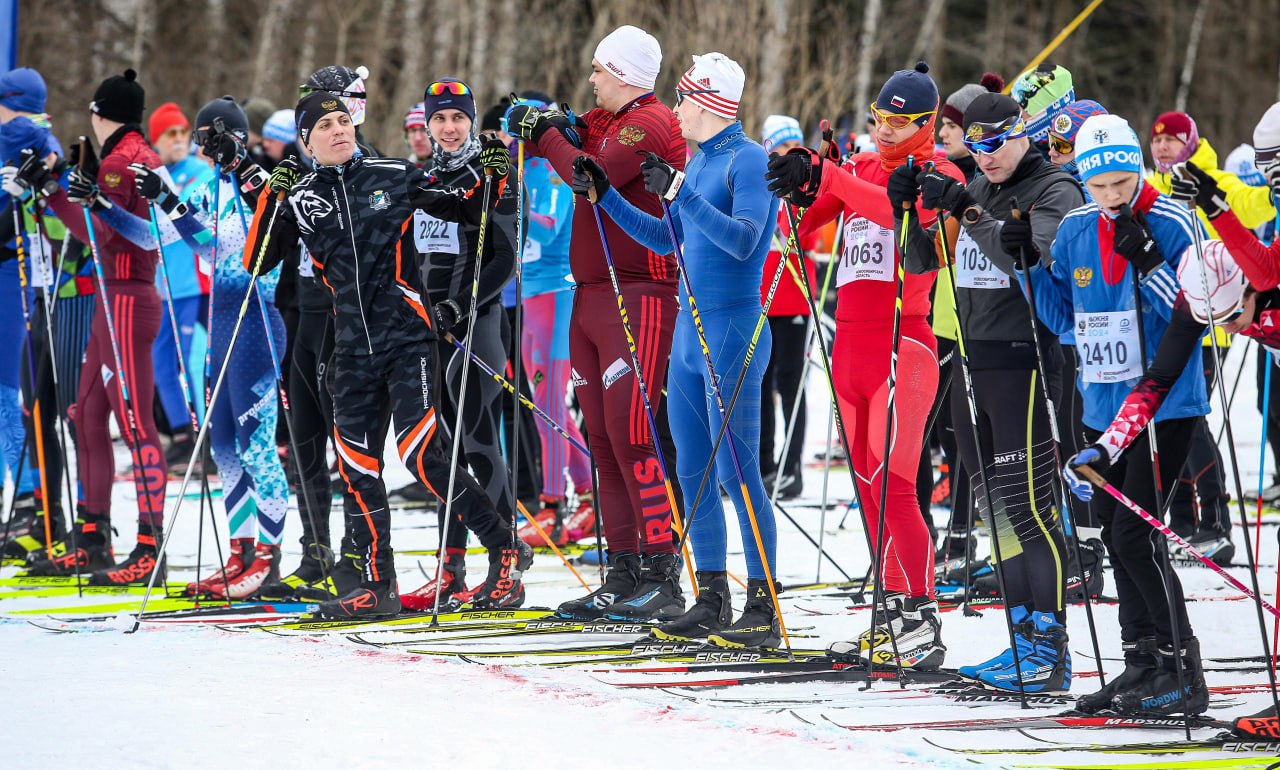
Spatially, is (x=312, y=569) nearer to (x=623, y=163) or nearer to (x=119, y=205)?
(x=119, y=205)

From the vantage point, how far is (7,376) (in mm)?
7371

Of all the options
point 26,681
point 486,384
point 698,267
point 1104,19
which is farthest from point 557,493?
point 1104,19

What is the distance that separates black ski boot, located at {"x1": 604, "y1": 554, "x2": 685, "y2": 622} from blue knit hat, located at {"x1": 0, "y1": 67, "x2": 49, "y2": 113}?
406 centimetres

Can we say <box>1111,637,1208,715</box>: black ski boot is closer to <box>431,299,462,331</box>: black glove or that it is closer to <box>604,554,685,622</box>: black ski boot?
<box>604,554,685,622</box>: black ski boot

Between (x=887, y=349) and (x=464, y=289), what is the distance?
183 centimetres

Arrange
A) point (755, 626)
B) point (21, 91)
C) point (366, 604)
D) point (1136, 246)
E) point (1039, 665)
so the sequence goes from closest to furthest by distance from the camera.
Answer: point (1136, 246) < point (1039, 665) < point (755, 626) < point (366, 604) < point (21, 91)

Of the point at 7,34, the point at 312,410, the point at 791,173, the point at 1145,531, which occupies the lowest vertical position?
the point at 1145,531

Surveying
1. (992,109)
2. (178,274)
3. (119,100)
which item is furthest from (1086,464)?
(178,274)

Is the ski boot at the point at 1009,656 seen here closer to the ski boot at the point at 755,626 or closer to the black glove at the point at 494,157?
the ski boot at the point at 755,626

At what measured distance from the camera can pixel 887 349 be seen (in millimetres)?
4918

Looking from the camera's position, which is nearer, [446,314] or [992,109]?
[992,109]

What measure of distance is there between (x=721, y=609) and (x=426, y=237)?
6.46 feet

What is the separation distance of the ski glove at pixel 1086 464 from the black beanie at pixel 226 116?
3.95 m

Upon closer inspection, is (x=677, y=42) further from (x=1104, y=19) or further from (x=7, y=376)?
(x=1104, y=19)
